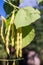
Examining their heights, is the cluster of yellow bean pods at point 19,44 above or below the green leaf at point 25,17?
below

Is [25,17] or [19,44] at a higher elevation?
[25,17]

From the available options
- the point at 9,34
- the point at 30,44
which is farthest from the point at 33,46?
the point at 9,34

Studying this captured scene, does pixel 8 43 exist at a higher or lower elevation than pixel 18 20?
lower

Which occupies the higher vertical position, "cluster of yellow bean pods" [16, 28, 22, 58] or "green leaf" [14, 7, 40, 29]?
"green leaf" [14, 7, 40, 29]

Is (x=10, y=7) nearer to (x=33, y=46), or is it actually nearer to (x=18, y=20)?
(x=18, y=20)
